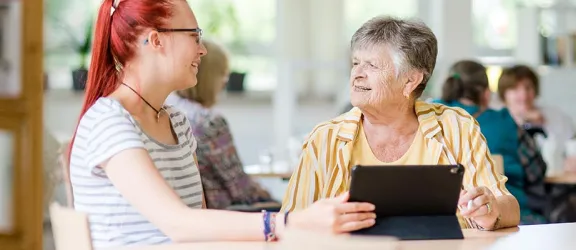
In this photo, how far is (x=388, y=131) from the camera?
2.76 m

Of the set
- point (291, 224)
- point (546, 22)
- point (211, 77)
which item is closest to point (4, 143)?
point (211, 77)

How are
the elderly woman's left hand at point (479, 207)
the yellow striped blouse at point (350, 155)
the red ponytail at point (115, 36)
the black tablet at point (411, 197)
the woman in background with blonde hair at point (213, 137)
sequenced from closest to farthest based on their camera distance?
the black tablet at point (411, 197) < the red ponytail at point (115, 36) < the elderly woman's left hand at point (479, 207) < the yellow striped blouse at point (350, 155) < the woman in background with blonde hair at point (213, 137)

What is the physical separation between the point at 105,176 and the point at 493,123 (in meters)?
2.61

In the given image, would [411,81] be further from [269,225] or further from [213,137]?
[213,137]

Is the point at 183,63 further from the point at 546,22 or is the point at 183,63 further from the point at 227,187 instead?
the point at 546,22

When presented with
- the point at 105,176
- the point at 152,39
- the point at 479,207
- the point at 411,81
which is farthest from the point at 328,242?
the point at 411,81

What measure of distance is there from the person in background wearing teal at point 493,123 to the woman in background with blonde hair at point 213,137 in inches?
39.4

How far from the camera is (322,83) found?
722 centimetres

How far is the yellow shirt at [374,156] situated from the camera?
2.70 meters

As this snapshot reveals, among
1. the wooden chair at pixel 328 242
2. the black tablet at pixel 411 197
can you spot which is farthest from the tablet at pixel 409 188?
the wooden chair at pixel 328 242

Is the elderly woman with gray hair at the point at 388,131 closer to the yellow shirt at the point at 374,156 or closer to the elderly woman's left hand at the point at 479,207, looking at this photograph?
the yellow shirt at the point at 374,156

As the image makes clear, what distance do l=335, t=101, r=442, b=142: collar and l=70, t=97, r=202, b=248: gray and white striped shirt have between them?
2.14 ft

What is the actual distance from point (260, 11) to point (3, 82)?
2.35m

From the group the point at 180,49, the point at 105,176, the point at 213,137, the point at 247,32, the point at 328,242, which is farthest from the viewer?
the point at 247,32
